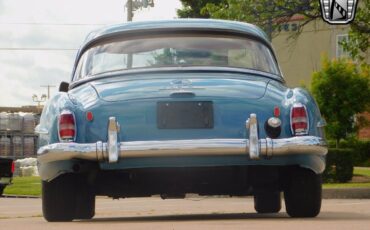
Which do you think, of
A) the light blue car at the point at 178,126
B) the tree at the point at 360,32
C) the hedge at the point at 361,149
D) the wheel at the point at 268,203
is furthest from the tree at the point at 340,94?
the light blue car at the point at 178,126

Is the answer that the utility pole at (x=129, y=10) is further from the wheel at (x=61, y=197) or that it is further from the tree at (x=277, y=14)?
the wheel at (x=61, y=197)

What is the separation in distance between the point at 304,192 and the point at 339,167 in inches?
623

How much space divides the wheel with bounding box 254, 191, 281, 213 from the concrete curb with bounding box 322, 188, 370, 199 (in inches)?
340

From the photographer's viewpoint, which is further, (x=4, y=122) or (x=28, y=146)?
(x=28, y=146)

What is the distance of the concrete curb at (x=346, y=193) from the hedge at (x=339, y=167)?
4062mm

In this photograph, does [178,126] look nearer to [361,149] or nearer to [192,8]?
[361,149]

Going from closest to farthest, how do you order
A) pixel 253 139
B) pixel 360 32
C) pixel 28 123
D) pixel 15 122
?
pixel 253 139
pixel 360 32
pixel 15 122
pixel 28 123

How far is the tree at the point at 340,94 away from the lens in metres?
38.2

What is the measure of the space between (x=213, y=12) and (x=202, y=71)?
17298mm

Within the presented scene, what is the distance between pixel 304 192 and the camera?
8930mm

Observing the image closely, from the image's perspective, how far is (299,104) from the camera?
8.47 metres

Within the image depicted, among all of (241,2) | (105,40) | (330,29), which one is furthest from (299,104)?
(330,29)

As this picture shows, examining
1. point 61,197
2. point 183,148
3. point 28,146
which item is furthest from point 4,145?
point 183,148

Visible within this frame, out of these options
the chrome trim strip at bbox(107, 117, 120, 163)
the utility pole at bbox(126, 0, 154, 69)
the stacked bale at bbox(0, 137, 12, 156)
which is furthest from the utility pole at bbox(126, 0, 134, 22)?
the chrome trim strip at bbox(107, 117, 120, 163)
